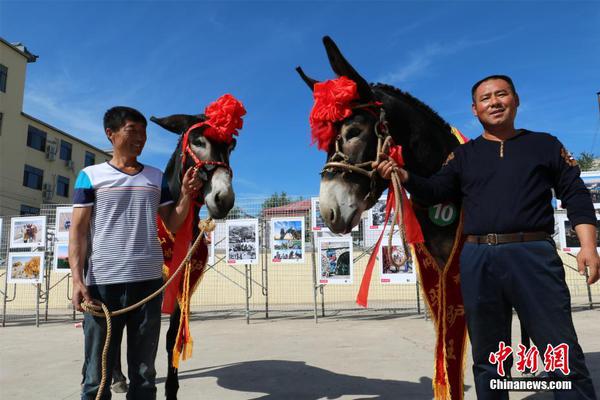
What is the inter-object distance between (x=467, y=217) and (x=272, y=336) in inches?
202

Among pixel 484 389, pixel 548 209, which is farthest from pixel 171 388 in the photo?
pixel 548 209

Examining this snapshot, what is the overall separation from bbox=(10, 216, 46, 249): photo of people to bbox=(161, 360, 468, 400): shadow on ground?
20.3ft

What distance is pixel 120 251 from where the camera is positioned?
7.36ft

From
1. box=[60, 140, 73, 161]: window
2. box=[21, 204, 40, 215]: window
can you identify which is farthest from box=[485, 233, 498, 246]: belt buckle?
box=[60, 140, 73, 161]: window

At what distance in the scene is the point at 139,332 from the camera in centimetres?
228

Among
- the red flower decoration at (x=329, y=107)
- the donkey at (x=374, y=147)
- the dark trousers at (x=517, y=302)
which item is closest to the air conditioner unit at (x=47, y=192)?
the donkey at (x=374, y=147)

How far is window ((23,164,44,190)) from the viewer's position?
79.7ft

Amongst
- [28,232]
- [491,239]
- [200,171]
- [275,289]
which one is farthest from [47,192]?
[491,239]

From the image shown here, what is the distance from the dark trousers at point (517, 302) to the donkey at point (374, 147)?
53 centimetres

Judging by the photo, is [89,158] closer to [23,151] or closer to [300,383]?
[23,151]

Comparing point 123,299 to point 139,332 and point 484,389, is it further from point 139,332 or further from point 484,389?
point 484,389

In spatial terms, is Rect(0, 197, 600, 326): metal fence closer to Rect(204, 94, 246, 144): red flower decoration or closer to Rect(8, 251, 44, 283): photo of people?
Rect(8, 251, 44, 283): photo of people

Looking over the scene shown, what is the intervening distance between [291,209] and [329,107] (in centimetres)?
713

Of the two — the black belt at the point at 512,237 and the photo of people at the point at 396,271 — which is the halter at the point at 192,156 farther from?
the photo of people at the point at 396,271
